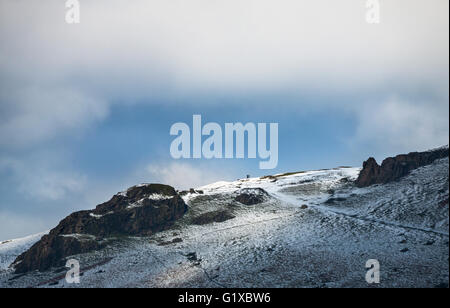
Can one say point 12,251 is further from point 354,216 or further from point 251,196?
point 354,216

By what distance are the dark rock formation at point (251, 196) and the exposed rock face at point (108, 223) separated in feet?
42.7

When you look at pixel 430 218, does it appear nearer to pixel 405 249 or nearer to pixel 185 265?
pixel 405 249

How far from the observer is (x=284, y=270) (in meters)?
39.6

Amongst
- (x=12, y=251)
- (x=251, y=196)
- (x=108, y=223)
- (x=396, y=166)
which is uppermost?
(x=396, y=166)

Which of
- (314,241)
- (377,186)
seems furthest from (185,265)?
(377,186)

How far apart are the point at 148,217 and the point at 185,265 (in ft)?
79.5

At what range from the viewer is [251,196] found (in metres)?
77.1

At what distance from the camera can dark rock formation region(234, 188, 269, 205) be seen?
247ft

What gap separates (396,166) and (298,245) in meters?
34.0
